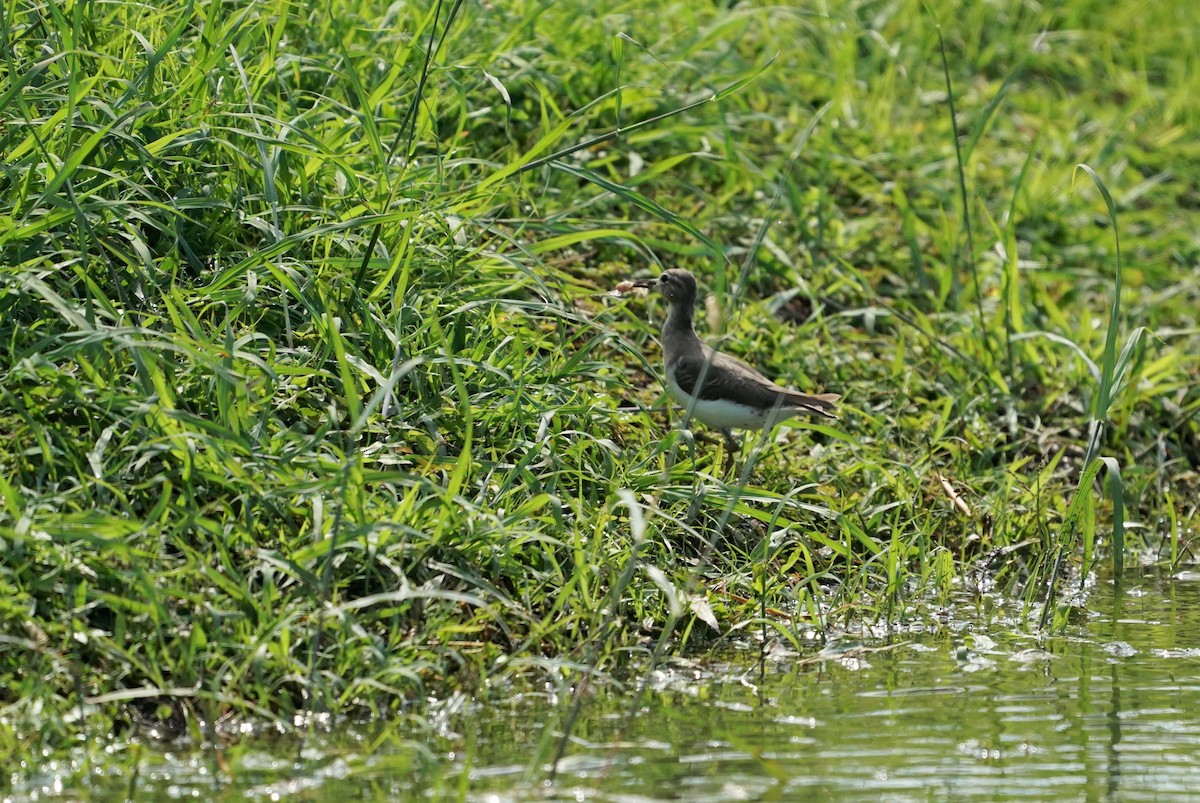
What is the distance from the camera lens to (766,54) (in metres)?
9.53

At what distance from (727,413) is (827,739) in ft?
6.80

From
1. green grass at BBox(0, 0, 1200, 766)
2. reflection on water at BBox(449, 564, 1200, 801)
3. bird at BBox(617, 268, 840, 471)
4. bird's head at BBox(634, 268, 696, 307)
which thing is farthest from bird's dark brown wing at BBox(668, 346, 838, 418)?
reflection on water at BBox(449, 564, 1200, 801)

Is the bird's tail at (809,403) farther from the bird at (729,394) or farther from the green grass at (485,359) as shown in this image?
the green grass at (485,359)

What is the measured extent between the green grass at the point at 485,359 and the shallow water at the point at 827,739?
8.8 inches

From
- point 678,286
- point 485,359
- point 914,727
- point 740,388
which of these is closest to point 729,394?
point 740,388

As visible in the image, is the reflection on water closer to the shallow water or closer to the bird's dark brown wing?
the shallow water

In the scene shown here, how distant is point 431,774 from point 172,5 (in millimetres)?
3921

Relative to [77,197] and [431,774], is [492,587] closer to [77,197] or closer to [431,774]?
[431,774]

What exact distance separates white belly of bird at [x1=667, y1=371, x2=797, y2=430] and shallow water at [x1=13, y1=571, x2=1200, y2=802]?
1172mm

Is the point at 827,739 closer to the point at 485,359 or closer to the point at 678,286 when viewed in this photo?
the point at 485,359

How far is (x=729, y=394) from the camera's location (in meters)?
6.53

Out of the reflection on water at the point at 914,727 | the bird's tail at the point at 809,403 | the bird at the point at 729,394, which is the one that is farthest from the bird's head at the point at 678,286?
the reflection on water at the point at 914,727

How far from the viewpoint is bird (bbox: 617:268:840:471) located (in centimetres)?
652

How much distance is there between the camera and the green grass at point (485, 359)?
4848 mm
